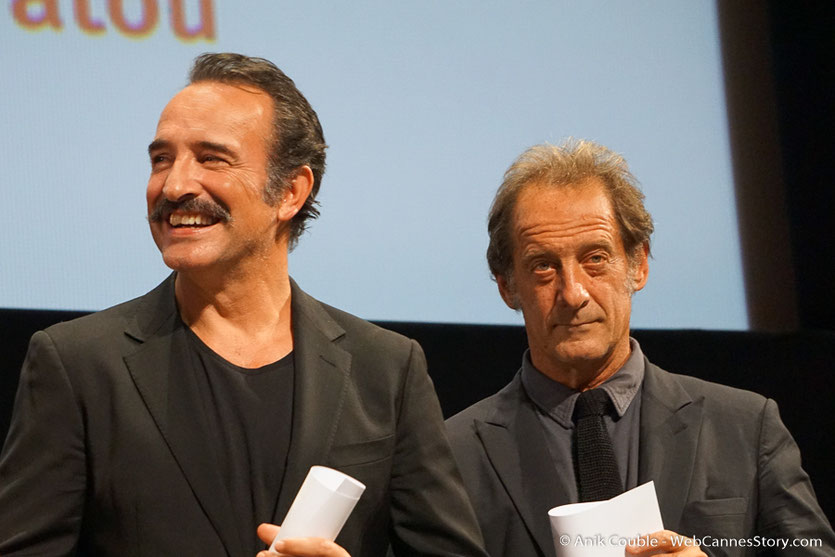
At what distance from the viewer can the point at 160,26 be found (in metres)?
3.32

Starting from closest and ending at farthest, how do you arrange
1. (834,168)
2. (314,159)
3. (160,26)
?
(314,159), (160,26), (834,168)

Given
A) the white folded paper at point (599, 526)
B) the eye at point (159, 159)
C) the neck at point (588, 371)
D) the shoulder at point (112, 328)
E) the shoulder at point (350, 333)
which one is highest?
the eye at point (159, 159)

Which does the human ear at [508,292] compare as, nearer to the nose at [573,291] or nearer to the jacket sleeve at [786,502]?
the nose at [573,291]

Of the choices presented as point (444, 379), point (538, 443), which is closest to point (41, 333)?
point (538, 443)

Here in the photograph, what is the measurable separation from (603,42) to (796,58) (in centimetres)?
87

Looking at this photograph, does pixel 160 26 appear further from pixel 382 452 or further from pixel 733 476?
pixel 733 476

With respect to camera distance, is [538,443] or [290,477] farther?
[538,443]

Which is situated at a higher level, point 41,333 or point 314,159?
point 314,159

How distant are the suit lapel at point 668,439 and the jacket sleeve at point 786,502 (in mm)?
160

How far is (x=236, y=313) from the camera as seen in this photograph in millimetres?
2160

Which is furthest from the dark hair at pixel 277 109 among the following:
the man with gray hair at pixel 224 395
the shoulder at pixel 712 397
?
the shoulder at pixel 712 397

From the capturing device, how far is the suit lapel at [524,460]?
8.07ft

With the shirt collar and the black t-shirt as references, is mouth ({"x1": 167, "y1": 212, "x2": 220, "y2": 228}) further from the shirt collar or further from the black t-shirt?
the shirt collar

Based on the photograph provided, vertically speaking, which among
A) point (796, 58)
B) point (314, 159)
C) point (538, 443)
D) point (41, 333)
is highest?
point (796, 58)
